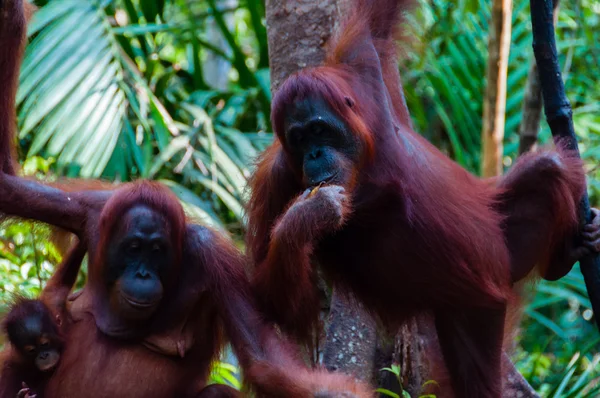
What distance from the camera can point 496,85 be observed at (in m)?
5.00

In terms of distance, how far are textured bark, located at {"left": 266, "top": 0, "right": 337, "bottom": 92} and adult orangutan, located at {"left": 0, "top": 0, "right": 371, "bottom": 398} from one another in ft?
3.50

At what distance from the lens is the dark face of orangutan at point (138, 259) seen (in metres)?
2.87

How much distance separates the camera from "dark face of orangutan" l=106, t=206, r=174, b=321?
9.40 feet

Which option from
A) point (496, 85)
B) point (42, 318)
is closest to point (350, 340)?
point (42, 318)

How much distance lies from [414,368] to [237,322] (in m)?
1.07

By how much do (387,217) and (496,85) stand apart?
2165mm

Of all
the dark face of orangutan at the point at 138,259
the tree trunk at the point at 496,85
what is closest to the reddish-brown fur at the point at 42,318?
the dark face of orangutan at the point at 138,259

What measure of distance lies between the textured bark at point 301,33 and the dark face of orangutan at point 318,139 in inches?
38.7

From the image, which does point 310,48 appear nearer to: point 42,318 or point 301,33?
point 301,33

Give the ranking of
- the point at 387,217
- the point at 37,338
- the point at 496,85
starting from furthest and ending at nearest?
1. the point at 496,85
2. the point at 387,217
3. the point at 37,338

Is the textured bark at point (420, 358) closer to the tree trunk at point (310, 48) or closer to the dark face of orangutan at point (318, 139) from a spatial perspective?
the tree trunk at point (310, 48)

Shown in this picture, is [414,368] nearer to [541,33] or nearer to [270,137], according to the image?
[541,33]

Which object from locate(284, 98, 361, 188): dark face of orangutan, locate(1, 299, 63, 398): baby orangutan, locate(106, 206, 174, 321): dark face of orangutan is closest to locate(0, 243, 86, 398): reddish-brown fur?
locate(1, 299, 63, 398): baby orangutan

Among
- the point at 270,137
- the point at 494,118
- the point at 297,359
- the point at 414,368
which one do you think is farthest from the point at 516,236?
the point at 270,137
